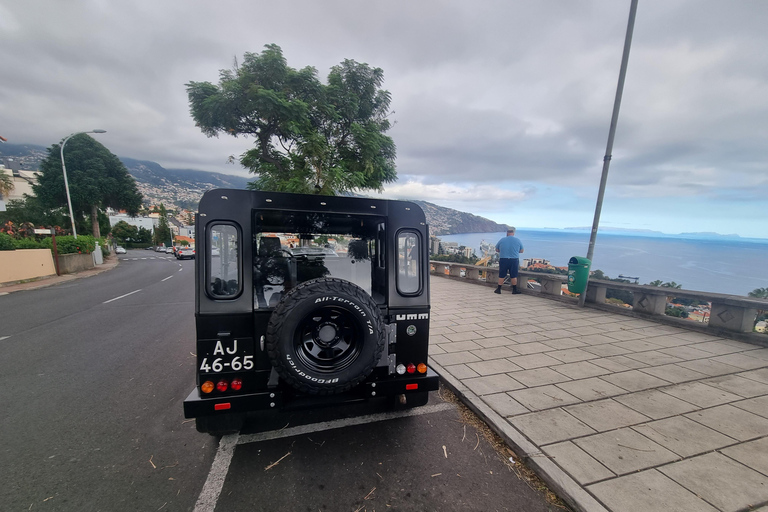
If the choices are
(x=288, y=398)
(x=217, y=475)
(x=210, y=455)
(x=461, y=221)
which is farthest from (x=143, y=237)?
(x=288, y=398)

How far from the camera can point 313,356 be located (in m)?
2.53

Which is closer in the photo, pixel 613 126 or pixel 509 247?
pixel 613 126

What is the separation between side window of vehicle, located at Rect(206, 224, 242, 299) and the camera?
255cm

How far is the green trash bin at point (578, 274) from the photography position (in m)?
7.30

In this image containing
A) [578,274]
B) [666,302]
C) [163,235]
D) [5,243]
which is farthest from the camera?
[163,235]

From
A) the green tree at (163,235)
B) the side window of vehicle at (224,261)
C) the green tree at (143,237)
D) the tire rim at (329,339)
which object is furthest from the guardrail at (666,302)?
the green tree at (143,237)

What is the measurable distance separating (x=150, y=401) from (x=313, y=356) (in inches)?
107

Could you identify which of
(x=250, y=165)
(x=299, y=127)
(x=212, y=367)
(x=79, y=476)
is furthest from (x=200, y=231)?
(x=250, y=165)

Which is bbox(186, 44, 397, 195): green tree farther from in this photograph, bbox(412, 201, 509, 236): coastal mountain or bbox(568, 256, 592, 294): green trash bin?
bbox(412, 201, 509, 236): coastal mountain

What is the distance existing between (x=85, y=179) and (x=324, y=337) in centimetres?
4254

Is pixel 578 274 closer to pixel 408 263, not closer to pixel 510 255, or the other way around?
pixel 510 255

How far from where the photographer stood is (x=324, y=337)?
254cm

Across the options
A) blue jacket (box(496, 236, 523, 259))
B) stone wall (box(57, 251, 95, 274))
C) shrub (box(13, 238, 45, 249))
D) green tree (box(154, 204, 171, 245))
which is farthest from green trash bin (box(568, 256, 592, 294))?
green tree (box(154, 204, 171, 245))

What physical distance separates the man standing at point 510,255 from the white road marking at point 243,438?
6885mm
